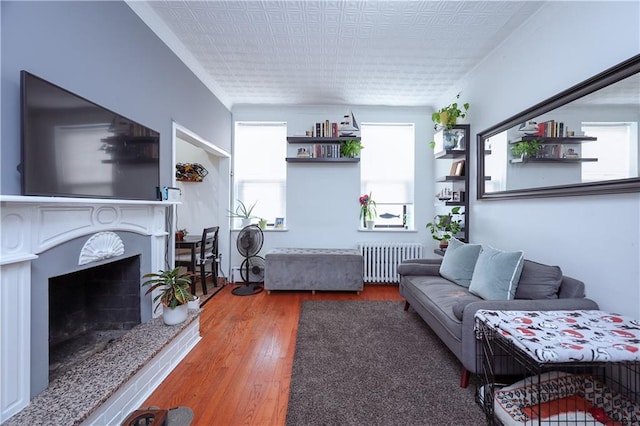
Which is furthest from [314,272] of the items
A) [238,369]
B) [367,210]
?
[238,369]

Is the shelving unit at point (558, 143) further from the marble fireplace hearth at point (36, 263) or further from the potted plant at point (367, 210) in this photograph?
the marble fireplace hearth at point (36, 263)

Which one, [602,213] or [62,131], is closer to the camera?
[62,131]

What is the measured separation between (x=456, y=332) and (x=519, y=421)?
0.51m

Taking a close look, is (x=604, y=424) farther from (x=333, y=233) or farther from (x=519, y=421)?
(x=333, y=233)

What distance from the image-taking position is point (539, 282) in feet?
5.81

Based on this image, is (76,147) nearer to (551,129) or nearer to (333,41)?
(333,41)

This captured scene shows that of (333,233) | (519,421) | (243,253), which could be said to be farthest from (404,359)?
(243,253)

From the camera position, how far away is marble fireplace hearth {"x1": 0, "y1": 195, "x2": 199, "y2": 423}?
1105mm

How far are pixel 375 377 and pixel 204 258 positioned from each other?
8.10 ft

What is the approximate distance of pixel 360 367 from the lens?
74.9 inches

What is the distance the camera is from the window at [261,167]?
4027mm

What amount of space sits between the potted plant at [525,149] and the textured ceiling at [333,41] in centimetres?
105

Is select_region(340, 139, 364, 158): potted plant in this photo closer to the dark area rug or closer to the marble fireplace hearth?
the dark area rug

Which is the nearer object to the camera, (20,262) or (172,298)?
(20,262)
